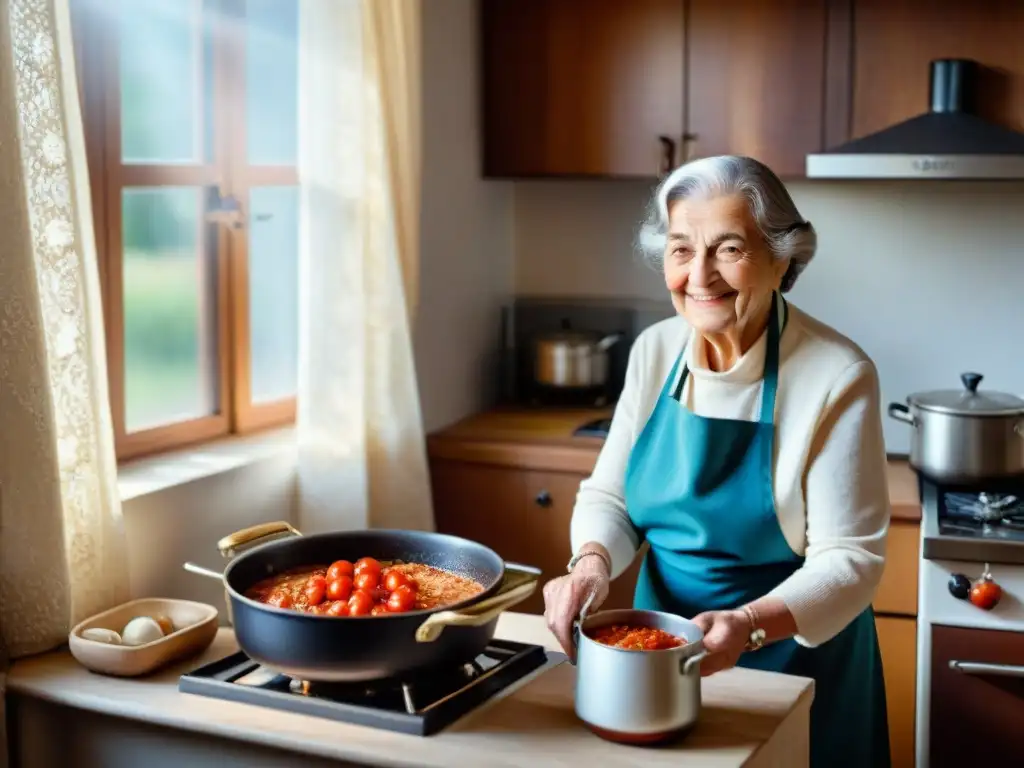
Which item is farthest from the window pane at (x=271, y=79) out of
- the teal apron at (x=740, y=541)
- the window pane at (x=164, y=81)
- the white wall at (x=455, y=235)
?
the teal apron at (x=740, y=541)

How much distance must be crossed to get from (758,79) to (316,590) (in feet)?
6.43

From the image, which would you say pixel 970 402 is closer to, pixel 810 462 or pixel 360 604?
pixel 810 462

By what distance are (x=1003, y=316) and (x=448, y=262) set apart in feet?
4.61

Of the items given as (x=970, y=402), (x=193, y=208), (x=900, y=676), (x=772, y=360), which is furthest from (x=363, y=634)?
(x=970, y=402)

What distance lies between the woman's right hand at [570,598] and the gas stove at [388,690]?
0.08m

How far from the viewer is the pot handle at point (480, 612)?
1552mm

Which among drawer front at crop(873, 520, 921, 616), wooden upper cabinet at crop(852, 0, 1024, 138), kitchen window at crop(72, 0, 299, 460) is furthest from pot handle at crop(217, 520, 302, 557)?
wooden upper cabinet at crop(852, 0, 1024, 138)

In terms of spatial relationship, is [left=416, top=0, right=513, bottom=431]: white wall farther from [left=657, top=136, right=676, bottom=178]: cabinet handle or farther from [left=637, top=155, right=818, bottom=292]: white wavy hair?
[left=637, top=155, right=818, bottom=292]: white wavy hair

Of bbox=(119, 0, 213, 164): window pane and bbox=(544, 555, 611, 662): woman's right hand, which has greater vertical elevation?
bbox=(119, 0, 213, 164): window pane

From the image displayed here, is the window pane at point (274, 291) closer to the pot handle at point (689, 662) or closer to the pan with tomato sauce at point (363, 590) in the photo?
the pan with tomato sauce at point (363, 590)

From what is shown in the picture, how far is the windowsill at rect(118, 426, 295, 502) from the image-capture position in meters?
2.35

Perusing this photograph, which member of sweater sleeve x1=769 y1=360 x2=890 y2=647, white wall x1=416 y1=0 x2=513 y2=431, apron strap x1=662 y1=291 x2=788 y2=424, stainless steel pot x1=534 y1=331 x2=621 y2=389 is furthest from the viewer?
stainless steel pot x1=534 y1=331 x2=621 y2=389

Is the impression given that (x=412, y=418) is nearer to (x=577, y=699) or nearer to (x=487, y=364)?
(x=487, y=364)

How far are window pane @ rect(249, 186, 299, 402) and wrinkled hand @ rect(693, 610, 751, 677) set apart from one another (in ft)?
4.95
